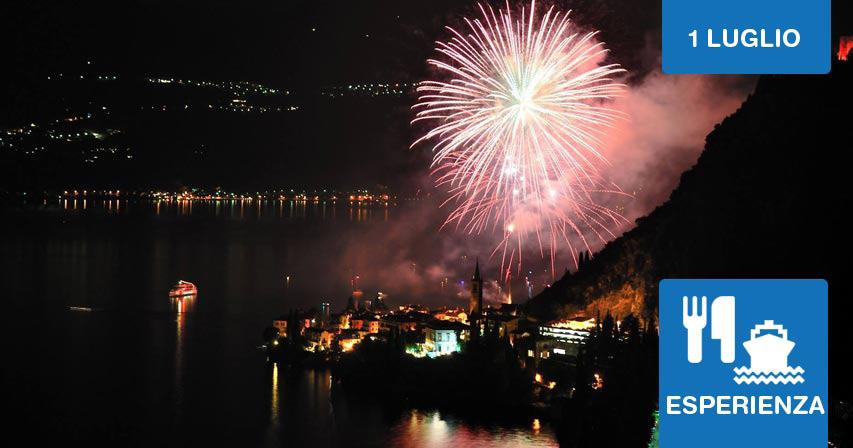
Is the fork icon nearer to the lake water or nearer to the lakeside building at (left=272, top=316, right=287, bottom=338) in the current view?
the lake water

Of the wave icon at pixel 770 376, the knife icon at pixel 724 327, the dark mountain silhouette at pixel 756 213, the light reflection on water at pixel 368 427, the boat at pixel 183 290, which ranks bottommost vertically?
the light reflection on water at pixel 368 427

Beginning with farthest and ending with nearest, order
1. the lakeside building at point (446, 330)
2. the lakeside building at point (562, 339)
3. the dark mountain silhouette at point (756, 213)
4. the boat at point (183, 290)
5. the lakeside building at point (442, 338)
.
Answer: the boat at point (183, 290) < the lakeside building at point (442, 338) < the lakeside building at point (446, 330) < the lakeside building at point (562, 339) < the dark mountain silhouette at point (756, 213)

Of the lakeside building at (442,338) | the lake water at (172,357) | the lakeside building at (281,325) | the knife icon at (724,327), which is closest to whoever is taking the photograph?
the knife icon at (724,327)

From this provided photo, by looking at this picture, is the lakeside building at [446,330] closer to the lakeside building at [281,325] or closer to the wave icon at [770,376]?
the lakeside building at [281,325]

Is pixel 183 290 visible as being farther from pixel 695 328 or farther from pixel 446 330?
pixel 695 328

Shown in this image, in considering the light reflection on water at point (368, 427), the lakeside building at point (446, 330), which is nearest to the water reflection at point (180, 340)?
the light reflection on water at point (368, 427)

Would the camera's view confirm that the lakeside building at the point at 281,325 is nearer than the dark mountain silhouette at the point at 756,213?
No

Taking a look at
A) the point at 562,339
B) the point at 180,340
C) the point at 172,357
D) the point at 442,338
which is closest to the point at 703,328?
the point at 562,339

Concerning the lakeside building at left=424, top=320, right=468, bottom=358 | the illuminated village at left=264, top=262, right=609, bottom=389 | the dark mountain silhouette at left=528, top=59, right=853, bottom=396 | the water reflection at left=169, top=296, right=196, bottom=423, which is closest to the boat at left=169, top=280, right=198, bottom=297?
the water reflection at left=169, top=296, right=196, bottom=423
